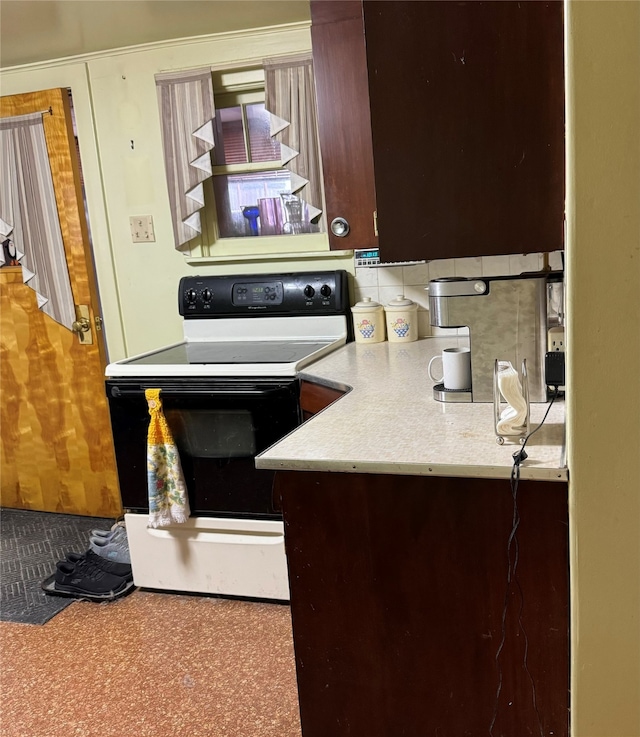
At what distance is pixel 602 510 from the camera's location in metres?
1.23

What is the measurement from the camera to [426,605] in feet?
4.79

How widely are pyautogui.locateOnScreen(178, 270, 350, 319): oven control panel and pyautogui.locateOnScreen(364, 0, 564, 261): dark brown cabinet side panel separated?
4.65ft

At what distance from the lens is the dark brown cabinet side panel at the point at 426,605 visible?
136cm

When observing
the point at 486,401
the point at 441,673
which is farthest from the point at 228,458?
the point at 441,673

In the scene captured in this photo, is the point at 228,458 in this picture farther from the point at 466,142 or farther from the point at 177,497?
the point at 466,142

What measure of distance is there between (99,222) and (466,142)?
2.24 metres

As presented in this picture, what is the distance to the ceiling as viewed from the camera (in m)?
2.49

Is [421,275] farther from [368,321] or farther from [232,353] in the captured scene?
Answer: [232,353]

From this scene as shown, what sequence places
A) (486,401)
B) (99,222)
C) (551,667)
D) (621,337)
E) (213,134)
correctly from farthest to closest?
(99,222) < (213,134) < (486,401) < (551,667) < (621,337)

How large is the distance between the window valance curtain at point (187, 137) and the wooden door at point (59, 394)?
54cm

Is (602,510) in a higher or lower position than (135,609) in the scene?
higher

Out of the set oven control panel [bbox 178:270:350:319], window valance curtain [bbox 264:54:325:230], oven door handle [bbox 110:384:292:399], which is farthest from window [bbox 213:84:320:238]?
oven door handle [bbox 110:384:292:399]

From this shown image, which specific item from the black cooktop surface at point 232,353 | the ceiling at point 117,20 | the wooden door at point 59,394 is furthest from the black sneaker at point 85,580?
the ceiling at point 117,20

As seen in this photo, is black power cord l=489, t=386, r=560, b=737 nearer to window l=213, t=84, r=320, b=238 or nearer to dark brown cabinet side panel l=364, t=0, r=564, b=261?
dark brown cabinet side panel l=364, t=0, r=564, b=261
